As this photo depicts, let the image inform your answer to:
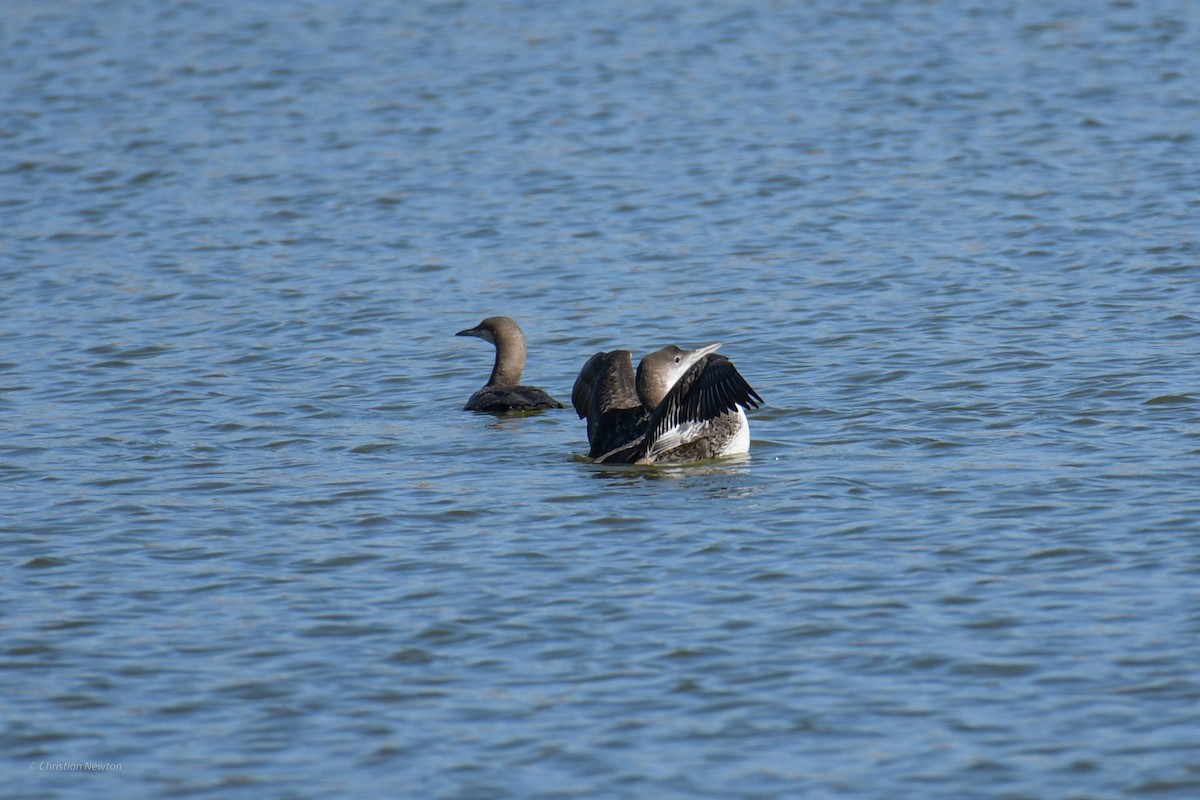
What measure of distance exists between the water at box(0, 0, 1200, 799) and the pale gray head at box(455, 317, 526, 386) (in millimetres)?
392

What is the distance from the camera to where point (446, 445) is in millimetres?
9727

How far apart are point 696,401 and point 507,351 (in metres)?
2.43

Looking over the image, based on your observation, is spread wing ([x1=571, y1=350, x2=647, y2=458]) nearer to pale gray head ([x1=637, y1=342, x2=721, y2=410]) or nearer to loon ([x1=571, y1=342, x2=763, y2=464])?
loon ([x1=571, y1=342, x2=763, y2=464])

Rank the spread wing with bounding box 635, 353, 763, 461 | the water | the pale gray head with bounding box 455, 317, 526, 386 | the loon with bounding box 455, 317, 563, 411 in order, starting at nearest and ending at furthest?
the water, the spread wing with bounding box 635, 353, 763, 461, the loon with bounding box 455, 317, 563, 411, the pale gray head with bounding box 455, 317, 526, 386

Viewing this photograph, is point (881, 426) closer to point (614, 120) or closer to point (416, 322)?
point (416, 322)

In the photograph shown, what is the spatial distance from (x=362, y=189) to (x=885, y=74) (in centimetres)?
682

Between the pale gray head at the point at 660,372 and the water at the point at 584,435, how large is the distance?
1.57 ft

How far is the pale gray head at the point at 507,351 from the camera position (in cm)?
1096

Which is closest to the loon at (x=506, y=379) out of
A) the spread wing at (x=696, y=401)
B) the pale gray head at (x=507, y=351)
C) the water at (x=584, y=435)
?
the pale gray head at (x=507, y=351)

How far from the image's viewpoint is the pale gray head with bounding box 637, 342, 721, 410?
9203 mm

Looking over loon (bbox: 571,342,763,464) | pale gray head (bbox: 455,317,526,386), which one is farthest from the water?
pale gray head (bbox: 455,317,526,386)

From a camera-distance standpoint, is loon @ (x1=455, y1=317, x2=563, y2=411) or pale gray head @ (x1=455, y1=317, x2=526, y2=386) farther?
pale gray head @ (x1=455, y1=317, x2=526, y2=386)

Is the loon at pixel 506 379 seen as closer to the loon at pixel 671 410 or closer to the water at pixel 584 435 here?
the water at pixel 584 435

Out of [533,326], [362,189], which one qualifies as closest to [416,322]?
[533,326]
